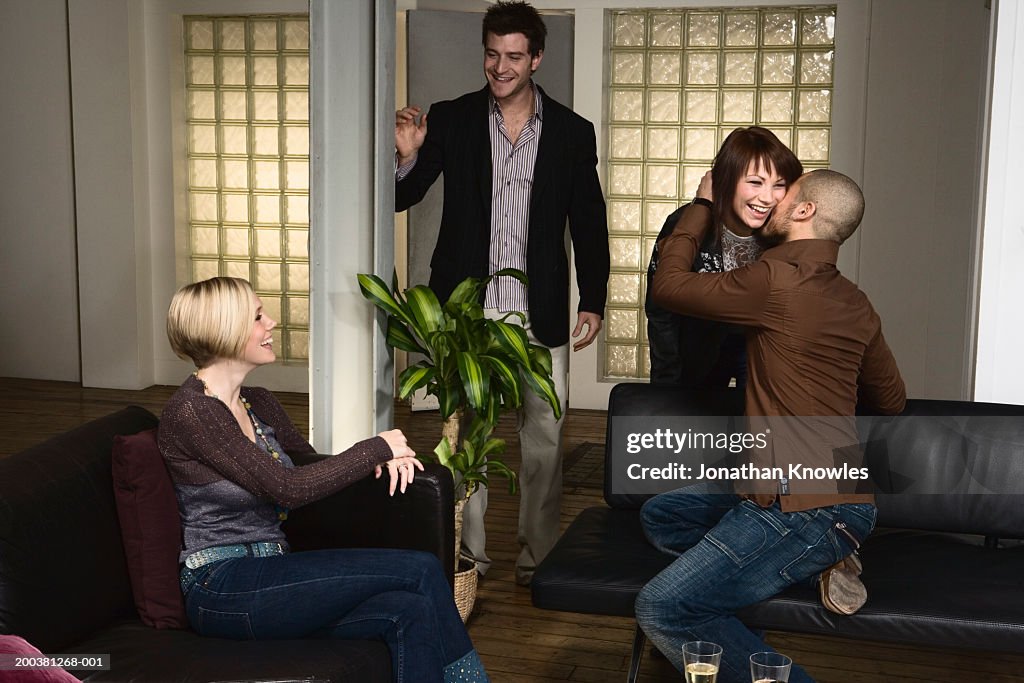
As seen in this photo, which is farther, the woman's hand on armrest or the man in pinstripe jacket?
the man in pinstripe jacket

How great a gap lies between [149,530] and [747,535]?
1290 mm

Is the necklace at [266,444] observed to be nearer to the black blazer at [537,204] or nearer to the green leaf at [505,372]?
the green leaf at [505,372]

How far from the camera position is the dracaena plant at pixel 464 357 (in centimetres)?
322

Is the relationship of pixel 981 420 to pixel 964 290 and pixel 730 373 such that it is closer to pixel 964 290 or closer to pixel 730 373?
pixel 730 373

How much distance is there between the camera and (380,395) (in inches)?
135

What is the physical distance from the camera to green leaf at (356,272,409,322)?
3242mm

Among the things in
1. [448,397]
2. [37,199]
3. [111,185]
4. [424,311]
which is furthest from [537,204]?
[37,199]

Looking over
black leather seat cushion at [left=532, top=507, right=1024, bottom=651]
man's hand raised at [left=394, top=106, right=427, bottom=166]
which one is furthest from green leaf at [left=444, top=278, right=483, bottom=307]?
black leather seat cushion at [left=532, top=507, right=1024, bottom=651]

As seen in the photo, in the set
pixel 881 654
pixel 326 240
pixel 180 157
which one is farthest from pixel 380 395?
pixel 180 157

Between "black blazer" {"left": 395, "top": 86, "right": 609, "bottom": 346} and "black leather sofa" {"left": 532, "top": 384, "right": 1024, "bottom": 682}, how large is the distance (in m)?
0.57

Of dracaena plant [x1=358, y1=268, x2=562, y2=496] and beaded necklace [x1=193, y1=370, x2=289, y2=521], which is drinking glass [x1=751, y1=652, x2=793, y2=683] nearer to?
beaded necklace [x1=193, y1=370, x2=289, y2=521]

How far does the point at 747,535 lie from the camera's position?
8.34 ft

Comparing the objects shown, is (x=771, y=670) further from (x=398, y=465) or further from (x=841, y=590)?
(x=398, y=465)

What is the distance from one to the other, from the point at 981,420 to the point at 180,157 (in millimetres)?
5358
